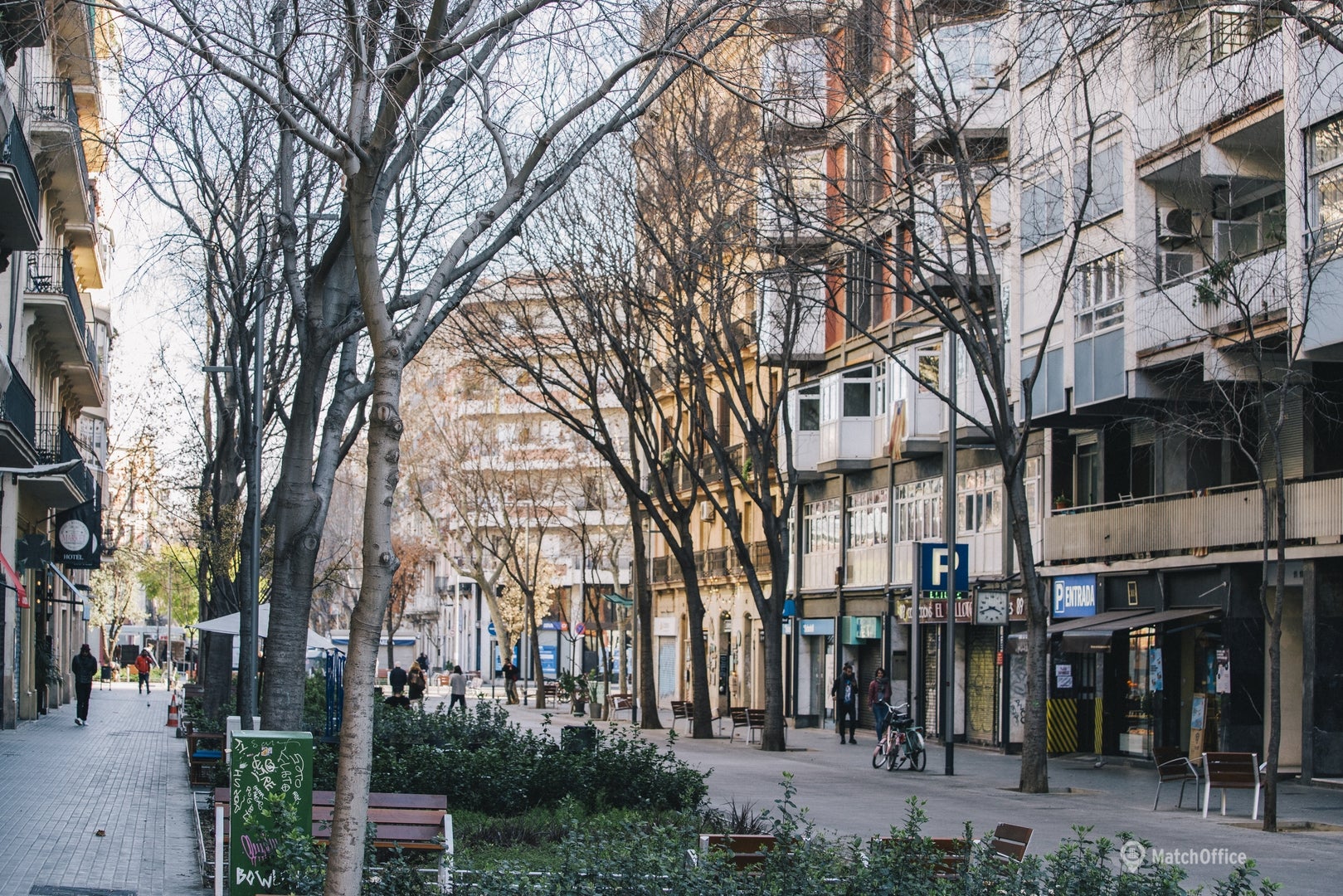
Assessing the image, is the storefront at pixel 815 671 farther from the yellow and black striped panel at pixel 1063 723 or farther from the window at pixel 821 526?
the yellow and black striped panel at pixel 1063 723

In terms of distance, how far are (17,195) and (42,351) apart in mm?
17175

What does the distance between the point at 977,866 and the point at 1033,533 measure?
94.4ft

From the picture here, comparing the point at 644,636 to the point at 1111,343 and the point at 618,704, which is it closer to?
the point at 618,704

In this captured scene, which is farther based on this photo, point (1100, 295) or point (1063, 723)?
point (1063, 723)

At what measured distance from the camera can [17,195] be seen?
990 inches

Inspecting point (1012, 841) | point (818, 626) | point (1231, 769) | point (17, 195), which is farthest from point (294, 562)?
point (818, 626)

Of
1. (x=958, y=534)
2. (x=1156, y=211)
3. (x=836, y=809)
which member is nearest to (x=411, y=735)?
(x=836, y=809)

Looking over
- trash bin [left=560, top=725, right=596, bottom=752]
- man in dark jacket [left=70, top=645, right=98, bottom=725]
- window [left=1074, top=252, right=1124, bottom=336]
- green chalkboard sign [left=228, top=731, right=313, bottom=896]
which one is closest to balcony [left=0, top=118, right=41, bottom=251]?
trash bin [left=560, top=725, right=596, bottom=752]

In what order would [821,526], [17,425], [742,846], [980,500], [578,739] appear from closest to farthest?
1. [742,846]
2. [578,739]
3. [17,425]
4. [980,500]
5. [821,526]

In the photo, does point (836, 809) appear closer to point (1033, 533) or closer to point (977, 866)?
point (977, 866)

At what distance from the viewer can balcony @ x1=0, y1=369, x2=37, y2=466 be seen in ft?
88.4

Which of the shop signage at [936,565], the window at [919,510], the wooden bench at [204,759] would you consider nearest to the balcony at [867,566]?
the window at [919,510]

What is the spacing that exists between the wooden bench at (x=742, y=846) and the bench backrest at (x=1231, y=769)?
11.5 meters

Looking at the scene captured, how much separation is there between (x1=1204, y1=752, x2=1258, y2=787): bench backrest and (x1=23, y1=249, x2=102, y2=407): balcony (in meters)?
26.1
